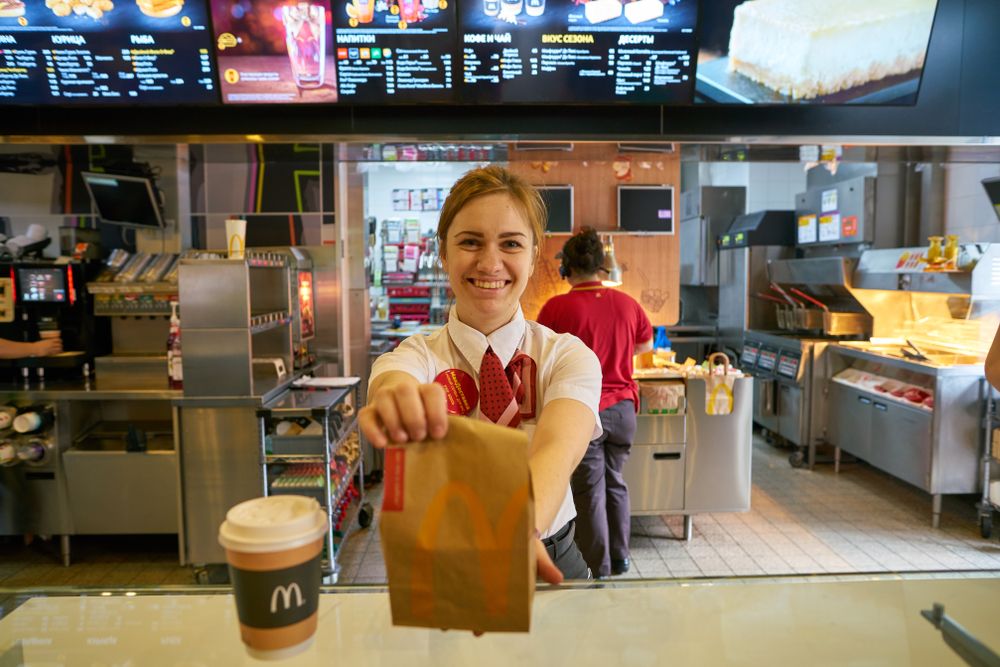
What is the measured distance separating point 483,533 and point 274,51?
3.36 m

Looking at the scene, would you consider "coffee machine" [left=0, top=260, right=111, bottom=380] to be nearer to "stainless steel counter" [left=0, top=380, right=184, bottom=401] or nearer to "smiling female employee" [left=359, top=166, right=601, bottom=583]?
"stainless steel counter" [left=0, top=380, right=184, bottom=401]

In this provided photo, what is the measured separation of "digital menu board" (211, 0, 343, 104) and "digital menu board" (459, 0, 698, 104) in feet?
2.40

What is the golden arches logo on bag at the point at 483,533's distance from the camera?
0.73 meters

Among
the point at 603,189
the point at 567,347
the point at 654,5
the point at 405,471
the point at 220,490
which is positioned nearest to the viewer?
the point at 405,471

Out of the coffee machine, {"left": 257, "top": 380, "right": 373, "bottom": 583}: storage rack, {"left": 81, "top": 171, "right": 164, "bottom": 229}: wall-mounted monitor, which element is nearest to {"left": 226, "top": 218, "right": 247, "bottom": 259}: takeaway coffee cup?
{"left": 257, "top": 380, "right": 373, "bottom": 583}: storage rack

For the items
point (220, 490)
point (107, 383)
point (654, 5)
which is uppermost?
point (654, 5)

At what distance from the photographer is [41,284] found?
3998 millimetres

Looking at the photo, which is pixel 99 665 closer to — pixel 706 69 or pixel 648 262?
pixel 706 69

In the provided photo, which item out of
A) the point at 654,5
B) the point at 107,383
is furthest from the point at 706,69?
the point at 107,383

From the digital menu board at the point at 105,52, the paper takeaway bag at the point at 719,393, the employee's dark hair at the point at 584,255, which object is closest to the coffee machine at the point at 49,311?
the digital menu board at the point at 105,52

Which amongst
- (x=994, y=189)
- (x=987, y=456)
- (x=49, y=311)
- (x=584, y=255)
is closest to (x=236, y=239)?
(x=49, y=311)

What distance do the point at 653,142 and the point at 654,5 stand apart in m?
0.77

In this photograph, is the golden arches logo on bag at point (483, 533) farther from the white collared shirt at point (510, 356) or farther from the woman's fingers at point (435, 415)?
the white collared shirt at point (510, 356)

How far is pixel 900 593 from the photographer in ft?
4.02
